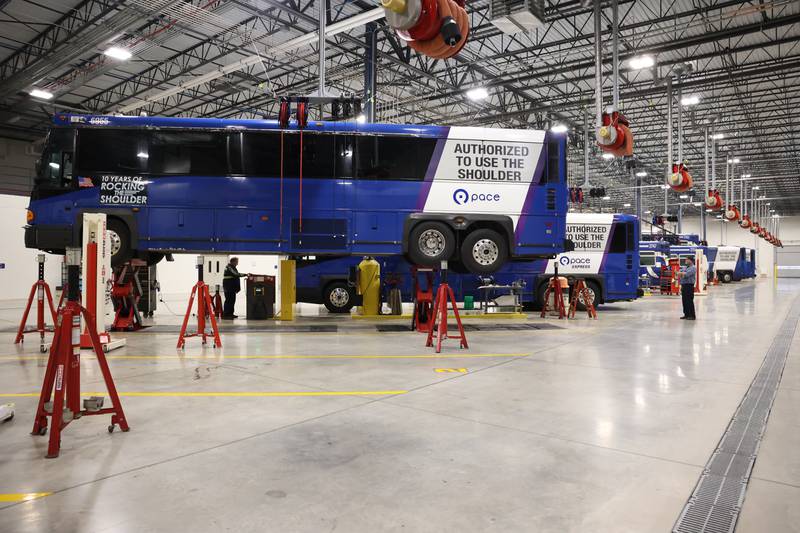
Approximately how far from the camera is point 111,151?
871 centimetres

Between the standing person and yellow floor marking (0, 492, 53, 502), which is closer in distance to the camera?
yellow floor marking (0, 492, 53, 502)

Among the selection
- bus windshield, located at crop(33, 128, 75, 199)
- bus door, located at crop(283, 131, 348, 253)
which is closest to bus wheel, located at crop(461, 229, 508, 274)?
bus door, located at crop(283, 131, 348, 253)

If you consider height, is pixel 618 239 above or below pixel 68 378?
above

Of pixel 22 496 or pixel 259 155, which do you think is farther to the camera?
pixel 259 155

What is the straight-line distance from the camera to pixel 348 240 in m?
9.07

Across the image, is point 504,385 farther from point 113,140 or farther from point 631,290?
point 631,290

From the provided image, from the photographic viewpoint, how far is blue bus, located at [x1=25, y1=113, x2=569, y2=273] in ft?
28.3

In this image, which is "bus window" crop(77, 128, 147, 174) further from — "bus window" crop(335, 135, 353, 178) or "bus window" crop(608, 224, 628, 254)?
"bus window" crop(608, 224, 628, 254)

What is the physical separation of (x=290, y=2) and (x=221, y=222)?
7990 millimetres

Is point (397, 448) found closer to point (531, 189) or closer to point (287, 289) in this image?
point (531, 189)

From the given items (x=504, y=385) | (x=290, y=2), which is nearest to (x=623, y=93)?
(x=290, y=2)

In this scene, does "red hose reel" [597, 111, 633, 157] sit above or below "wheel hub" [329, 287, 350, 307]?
above

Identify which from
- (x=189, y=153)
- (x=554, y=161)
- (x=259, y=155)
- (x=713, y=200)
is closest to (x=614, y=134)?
(x=554, y=161)

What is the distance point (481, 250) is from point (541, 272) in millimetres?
4163
